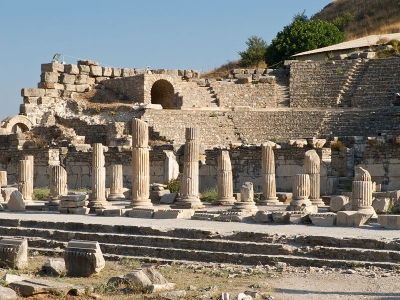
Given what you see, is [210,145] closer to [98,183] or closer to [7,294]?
[98,183]

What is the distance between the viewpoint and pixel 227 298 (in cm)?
1166

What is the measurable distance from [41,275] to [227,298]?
416cm

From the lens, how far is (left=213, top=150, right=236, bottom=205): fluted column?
2273 cm

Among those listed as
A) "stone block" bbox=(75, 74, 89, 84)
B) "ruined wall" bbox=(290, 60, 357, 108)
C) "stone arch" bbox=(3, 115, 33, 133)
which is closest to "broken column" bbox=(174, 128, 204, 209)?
"ruined wall" bbox=(290, 60, 357, 108)

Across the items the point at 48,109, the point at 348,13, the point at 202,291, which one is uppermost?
the point at 348,13

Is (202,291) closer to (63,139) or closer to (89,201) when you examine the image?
(89,201)

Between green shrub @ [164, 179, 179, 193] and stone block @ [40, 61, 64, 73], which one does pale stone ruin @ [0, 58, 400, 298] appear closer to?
stone block @ [40, 61, 64, 73]

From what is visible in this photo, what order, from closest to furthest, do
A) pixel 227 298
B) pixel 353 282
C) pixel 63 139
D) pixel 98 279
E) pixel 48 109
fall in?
1. pixel 227 298
2. pixel 353 282
3. pixel 98 279
4. pixel 63 139
5. pixel 48 109

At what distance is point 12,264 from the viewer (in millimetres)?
14922

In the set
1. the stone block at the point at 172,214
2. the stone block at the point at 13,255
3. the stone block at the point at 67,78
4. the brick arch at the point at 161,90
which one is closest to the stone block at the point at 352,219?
the stone block at the point at 172,214

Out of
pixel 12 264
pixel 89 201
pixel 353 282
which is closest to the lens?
pixel 353 282

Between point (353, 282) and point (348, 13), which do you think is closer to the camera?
point (353, 282)

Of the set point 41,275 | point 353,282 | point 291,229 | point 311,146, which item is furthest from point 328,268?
point 311,146

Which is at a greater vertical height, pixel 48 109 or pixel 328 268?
pixel 48 109
